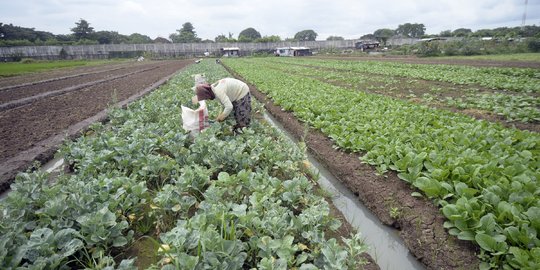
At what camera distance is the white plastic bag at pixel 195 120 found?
547cm

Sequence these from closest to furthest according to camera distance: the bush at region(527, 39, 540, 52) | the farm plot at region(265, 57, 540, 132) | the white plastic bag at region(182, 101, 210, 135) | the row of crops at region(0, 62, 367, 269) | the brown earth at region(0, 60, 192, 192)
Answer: the row of crops at region(0, 62, 367, 269), the white plastic bag at region(182, 101, 210, 135), the brown earth at region(0, 60, 192, 192), the farm plot at region(265, 57, 540, 132), the bush at region(527, 39, 540, 52)

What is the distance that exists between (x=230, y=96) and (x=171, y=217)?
3.32 meters

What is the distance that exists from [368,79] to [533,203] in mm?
14284

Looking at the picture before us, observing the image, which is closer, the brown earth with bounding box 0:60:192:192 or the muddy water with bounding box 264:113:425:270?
the muddy water with bounding box 264:113:425:270

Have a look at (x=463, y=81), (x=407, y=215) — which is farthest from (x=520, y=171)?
(x=463, y=81)

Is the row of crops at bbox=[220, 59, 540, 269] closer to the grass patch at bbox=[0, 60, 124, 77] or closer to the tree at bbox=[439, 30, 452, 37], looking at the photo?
the grass patch at bbox=[0, 60, 124, 77]

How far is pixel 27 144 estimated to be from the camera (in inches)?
257

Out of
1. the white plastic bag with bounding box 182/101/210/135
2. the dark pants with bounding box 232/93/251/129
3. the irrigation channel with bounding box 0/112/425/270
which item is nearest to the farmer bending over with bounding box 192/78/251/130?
the dark pants with bounding box 232/93/251/129

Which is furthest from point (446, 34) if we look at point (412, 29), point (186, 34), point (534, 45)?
point (186, 34)

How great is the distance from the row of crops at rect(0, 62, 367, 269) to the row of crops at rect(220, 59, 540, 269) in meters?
1.20

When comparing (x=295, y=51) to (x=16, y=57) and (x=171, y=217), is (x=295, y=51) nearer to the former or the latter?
(x=16, y=57)

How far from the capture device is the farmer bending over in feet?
18.1

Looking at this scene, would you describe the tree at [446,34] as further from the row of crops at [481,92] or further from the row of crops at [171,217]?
the row of crops at [171,217]

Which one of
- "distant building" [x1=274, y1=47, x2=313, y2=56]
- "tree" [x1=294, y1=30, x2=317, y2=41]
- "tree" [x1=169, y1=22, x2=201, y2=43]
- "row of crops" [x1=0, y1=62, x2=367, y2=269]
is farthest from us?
"tree" [x1=294, y1=30, x2=317, y2=41]
